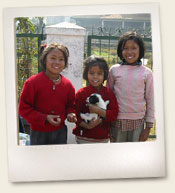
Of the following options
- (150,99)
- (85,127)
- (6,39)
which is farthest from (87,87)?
(6,39)

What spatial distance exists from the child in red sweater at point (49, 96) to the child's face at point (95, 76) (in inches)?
8.2

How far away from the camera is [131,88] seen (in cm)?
383

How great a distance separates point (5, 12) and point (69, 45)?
2.39 ft

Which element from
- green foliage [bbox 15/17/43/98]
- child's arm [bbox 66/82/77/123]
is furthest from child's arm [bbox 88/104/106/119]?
green foliage [bbox 15/17/43/98]

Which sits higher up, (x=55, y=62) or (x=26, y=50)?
(x=26, y=50)

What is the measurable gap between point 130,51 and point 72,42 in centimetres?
56

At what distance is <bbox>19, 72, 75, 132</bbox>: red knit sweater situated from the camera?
12.2 feet

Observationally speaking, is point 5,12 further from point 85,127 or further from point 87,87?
point 85,127

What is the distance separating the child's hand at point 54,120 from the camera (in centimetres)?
372

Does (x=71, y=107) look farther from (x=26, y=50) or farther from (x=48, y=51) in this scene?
(x=26, y=50)

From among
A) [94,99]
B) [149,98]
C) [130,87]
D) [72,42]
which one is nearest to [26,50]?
[72,42]

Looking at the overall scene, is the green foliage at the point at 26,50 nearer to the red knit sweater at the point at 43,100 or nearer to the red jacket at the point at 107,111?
the red knit sweater at the point at 43,100

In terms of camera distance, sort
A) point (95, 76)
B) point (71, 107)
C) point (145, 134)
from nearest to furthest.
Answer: point (95, 76)
point (71, 107)
point (145, 134)

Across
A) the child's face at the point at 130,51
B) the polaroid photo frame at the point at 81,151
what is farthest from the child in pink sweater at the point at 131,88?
the polaroid photo frame at the point at 81,151
